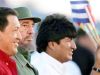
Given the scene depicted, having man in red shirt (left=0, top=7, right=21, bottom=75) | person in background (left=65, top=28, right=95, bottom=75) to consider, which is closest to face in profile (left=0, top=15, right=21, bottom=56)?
man in red shirt (left=0, top=7, right=21, bottom=75)

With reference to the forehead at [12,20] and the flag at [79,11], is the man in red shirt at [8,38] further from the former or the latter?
the flag at [79,11]

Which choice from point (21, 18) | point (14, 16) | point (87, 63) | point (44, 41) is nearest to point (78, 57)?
point (87, 63)

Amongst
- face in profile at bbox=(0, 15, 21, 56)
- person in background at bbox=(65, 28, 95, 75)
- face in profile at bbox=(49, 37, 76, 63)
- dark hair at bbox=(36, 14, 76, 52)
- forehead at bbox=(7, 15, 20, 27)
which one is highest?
forehead at bbox=(7, 15, 20, 27)

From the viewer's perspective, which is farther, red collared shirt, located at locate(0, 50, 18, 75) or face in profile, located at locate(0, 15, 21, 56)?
face in profile, located at locate(0, 15, 21, 56)

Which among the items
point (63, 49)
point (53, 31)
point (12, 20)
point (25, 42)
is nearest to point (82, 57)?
point (63, 49)

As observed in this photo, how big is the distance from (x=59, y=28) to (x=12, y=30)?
654 millimetres

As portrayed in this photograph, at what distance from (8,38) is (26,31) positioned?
0.54 m

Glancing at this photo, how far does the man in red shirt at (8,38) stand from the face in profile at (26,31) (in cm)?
44

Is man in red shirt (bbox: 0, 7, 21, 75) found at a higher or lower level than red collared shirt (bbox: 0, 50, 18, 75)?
higher

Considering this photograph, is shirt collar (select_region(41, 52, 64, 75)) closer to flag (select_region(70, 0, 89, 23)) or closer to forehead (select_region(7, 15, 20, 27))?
forehead (select_region(7, 15, 20, 27))

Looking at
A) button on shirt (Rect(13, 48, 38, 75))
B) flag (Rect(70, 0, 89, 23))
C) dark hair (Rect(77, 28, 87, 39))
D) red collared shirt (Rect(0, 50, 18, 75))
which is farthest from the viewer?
flag (Rect(70, 0, 89, 23))

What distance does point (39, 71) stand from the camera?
281 cm

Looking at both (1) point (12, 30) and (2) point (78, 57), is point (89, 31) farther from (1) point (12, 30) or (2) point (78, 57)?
(1) point (12, 30)

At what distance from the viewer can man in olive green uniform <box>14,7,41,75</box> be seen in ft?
8.77
